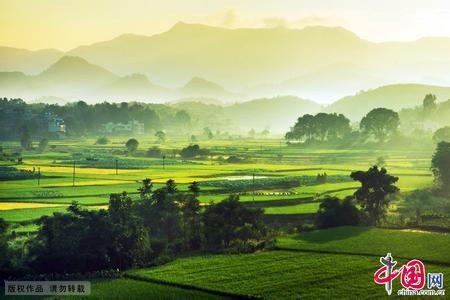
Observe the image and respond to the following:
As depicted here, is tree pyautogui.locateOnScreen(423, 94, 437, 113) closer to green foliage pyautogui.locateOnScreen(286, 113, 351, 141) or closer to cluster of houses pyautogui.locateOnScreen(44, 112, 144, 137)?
green foliage pyautogui.locateOnScreen(286, 113, 351, 141)

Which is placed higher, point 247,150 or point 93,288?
point 247,150

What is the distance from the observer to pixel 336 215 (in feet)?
103

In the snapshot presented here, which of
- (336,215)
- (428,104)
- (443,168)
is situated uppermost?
(428,104)

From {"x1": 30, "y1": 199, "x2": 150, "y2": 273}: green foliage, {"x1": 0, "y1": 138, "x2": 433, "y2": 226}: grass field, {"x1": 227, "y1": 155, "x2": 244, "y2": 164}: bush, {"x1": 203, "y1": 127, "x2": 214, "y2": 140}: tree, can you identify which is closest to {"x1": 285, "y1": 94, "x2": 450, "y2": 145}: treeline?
{"x1": 0, "y1": 138, "x2": 433, "y2": 226}: grass field

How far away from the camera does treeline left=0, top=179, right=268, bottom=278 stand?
81.6 ft

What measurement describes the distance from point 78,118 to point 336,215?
73322mm

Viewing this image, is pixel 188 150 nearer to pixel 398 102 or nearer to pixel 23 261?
pixel 23 261

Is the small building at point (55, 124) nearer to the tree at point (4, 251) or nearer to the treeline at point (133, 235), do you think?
the treeline at point (133, 235)

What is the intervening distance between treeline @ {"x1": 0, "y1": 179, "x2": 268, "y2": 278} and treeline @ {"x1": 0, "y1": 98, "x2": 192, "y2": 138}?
5127 centimetres

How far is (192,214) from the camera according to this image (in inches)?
1175

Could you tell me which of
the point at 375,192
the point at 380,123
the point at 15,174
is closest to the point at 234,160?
the point at 15,174

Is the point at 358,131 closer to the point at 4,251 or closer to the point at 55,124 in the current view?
A: the point at 55,124

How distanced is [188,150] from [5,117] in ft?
118

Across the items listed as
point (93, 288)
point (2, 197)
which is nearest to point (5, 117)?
point (2, 197)
